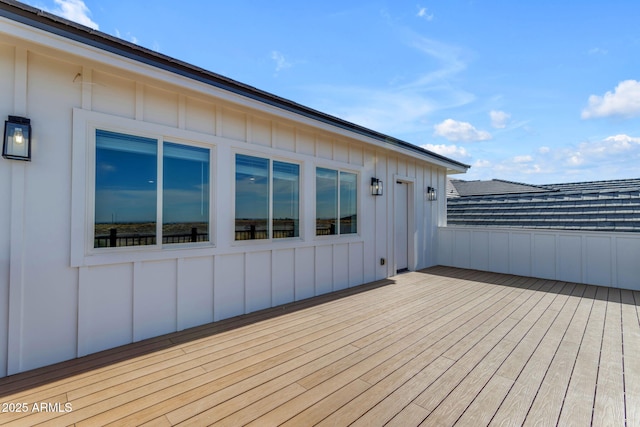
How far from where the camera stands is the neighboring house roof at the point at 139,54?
1998 mm

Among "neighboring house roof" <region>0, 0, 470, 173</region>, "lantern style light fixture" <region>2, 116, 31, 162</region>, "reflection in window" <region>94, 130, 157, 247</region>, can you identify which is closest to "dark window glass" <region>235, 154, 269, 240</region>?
"neighboring house roof" <region>0, 0, 470, 173</region>

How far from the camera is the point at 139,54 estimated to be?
250 centimetres

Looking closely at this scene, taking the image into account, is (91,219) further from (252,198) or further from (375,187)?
(375,187)

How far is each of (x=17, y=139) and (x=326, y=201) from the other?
3514mm

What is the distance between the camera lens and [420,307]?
12.9 feet

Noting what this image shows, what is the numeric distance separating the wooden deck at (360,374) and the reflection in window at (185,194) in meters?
1.08

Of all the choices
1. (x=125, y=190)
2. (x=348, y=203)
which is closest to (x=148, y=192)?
(x=125, y=190)

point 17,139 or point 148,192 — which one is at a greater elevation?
point 17,139

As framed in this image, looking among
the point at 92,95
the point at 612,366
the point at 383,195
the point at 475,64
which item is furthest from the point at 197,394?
the point at 475,64

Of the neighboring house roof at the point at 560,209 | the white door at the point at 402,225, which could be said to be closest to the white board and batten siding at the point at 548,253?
the neighboring house roof at the point at 560,209

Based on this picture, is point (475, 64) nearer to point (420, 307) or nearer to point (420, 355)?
point (420, 307)

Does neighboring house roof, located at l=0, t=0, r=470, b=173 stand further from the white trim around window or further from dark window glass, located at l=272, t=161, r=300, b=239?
dark window glass, located at l=272, t=161, r=300, b=239

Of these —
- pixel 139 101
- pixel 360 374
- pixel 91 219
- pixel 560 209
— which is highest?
pixel 139 101

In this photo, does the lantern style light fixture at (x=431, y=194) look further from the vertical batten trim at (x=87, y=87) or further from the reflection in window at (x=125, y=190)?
the vertical batten trim at (x=87, y=87)
